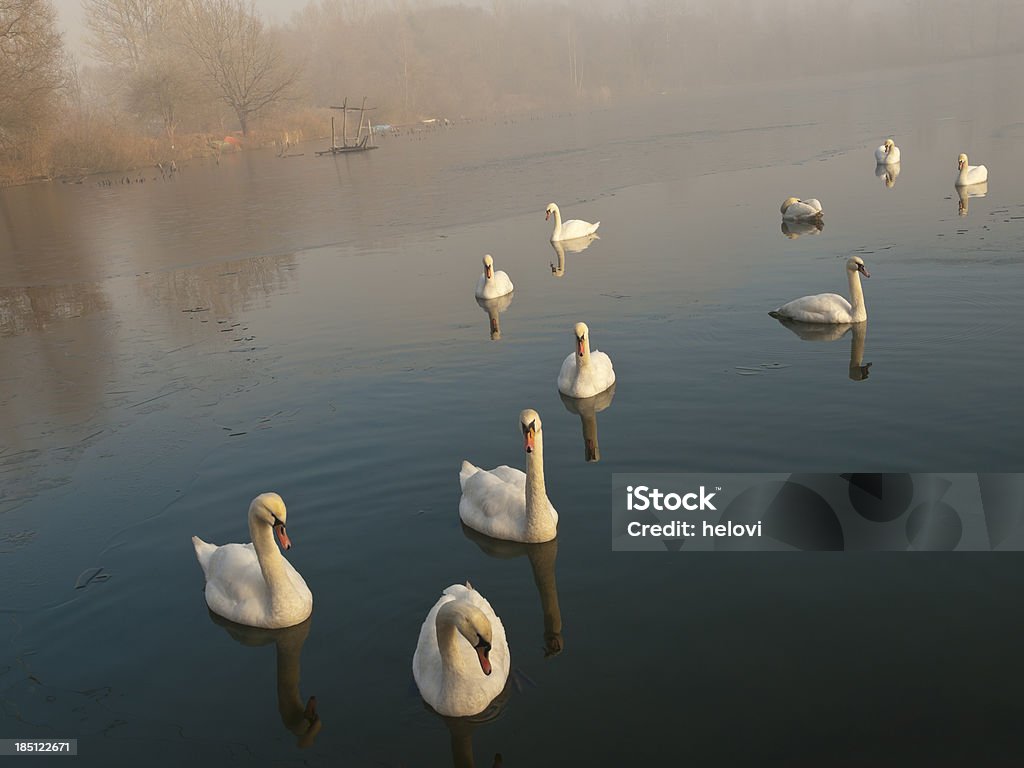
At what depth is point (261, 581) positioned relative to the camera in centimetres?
888

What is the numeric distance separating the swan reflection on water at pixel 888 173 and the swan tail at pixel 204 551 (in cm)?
2542

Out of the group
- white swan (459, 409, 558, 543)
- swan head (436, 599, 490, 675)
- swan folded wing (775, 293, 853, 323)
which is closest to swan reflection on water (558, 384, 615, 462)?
white swan (459, 409, 558, 543)

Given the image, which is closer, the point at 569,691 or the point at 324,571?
the point at 569,691

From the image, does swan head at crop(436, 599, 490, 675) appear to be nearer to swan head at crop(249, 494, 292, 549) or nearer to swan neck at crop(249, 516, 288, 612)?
swan head at crop(249, 494, 292, 549)

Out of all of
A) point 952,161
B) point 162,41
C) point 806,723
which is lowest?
point 806,723

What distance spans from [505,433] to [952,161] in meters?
27.1

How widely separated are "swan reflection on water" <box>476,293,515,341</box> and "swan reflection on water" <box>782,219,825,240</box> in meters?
7.97

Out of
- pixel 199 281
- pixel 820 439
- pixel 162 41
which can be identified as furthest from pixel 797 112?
pixel 162 41

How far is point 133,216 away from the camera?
40.5m

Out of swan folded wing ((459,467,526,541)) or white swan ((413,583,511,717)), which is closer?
white swan ((413,583,511,717))

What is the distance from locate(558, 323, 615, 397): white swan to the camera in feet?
43.2

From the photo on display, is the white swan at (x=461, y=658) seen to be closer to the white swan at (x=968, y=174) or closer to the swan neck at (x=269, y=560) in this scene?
the swan neck at (x=269, y=560)

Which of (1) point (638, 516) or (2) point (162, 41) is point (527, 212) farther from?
(2) point (162, 41)

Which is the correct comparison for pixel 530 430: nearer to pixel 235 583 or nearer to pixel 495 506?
pixel 495 506
